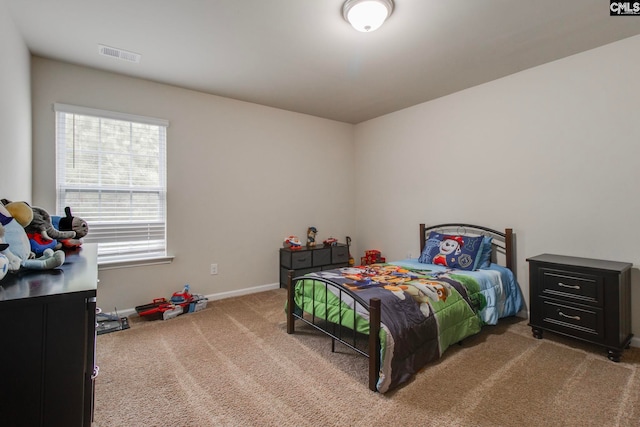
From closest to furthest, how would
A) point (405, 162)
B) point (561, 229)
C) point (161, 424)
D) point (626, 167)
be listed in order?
point (161, 424) → point (626, 167) → point (561, 229) → point (405, 162)

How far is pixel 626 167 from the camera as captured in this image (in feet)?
8.45

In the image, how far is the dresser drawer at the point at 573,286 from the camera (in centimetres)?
238

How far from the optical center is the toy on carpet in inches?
124

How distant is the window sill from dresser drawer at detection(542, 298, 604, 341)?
381 cm

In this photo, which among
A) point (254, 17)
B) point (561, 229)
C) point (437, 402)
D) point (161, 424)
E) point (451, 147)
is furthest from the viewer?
point (451, 147)

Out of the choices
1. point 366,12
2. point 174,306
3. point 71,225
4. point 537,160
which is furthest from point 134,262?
point 537,160

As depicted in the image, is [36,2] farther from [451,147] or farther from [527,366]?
[527,366]

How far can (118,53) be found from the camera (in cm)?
274

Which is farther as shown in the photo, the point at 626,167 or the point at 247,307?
the point at 247,307

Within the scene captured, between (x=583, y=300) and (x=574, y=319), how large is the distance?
0.18 meters

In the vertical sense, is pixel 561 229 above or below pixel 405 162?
below

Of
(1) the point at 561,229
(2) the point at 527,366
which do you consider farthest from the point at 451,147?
(2) the point at 527,366

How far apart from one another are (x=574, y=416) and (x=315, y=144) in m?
4.02

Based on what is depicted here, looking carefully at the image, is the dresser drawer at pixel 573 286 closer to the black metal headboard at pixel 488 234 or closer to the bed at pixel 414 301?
the bed at pixel 414 301
